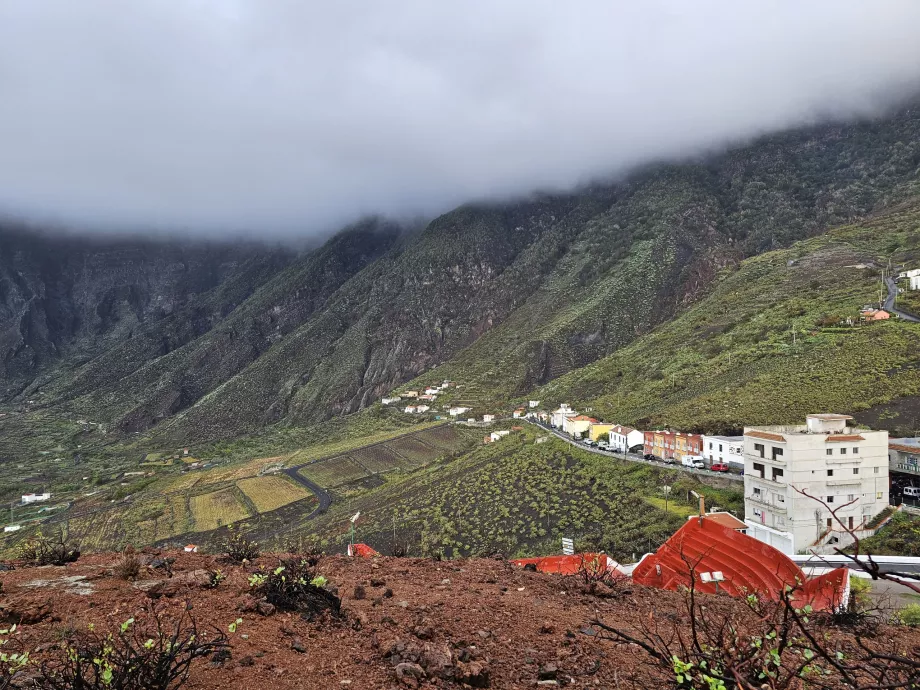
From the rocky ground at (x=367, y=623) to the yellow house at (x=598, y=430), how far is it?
130 feet

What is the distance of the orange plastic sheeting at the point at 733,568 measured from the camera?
624 centimetres

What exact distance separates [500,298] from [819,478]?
11579 cm

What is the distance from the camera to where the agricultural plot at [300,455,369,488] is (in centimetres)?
5527

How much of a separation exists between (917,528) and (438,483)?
31225 mm

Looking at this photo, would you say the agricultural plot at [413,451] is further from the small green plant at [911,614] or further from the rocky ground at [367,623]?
the rocky ground at [367,623]

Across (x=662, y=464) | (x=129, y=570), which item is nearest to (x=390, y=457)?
(x=662, y=464)

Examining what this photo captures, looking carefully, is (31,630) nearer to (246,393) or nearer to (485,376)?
(485,376)

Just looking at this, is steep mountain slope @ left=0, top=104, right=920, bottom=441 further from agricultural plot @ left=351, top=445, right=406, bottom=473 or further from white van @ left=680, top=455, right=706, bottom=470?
white van @ left=680, top=455, right=706, bottom=470

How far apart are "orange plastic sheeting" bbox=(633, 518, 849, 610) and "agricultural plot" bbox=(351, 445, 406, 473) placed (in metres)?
49.8

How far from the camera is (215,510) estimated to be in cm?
4934

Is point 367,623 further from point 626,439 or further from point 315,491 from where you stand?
point 315,491

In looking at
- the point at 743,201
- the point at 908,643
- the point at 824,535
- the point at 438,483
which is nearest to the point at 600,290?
the point at 743,201

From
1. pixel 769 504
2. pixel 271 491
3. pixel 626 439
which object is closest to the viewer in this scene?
pixel 769 504

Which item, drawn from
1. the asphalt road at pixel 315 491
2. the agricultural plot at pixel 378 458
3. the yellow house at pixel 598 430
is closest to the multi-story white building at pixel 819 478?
the yellow house at pixel 598 430
